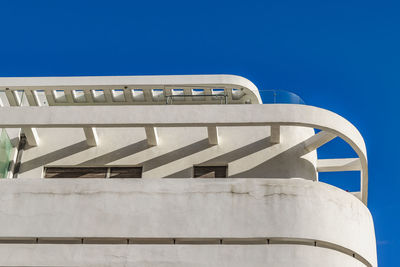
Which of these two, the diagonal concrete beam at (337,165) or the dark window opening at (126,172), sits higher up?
the diagonal concrete beam at (337,165)

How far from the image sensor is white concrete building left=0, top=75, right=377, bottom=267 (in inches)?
575

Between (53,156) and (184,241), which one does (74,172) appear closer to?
(53,156)

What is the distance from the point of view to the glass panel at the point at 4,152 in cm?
1784

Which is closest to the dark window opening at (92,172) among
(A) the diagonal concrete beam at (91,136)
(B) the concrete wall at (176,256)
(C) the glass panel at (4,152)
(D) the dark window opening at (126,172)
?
(D) the dark window opening at (126,172)

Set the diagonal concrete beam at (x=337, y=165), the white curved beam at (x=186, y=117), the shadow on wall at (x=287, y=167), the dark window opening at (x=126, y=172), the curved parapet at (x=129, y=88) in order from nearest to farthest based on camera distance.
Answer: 1. the white curved beam at (x=186, y=117)
2. the shadow on wall at (x=287, y=167)
3. the dark window opening at (x=126, y=172)
4. the diagonal concrete beam at (x=337, y=165)
5. the curved parapet at (x=129, y=88)

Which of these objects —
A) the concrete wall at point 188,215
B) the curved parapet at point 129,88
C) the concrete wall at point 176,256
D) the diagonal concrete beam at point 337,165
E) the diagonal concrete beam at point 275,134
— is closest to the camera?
the concrete wall at point 176,256

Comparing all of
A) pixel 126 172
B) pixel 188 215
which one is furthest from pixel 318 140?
pixel 126 172

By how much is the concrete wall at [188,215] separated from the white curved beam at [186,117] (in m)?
1.53

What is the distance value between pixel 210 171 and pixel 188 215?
3169 millimetres

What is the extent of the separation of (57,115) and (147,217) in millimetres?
3498

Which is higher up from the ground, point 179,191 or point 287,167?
point 287,167

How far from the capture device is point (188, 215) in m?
15.0

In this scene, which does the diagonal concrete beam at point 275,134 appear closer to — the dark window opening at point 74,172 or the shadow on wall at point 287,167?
→ the shadow on wall at point 287,167

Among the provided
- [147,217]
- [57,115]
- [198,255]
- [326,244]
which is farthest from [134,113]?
[326,244]
